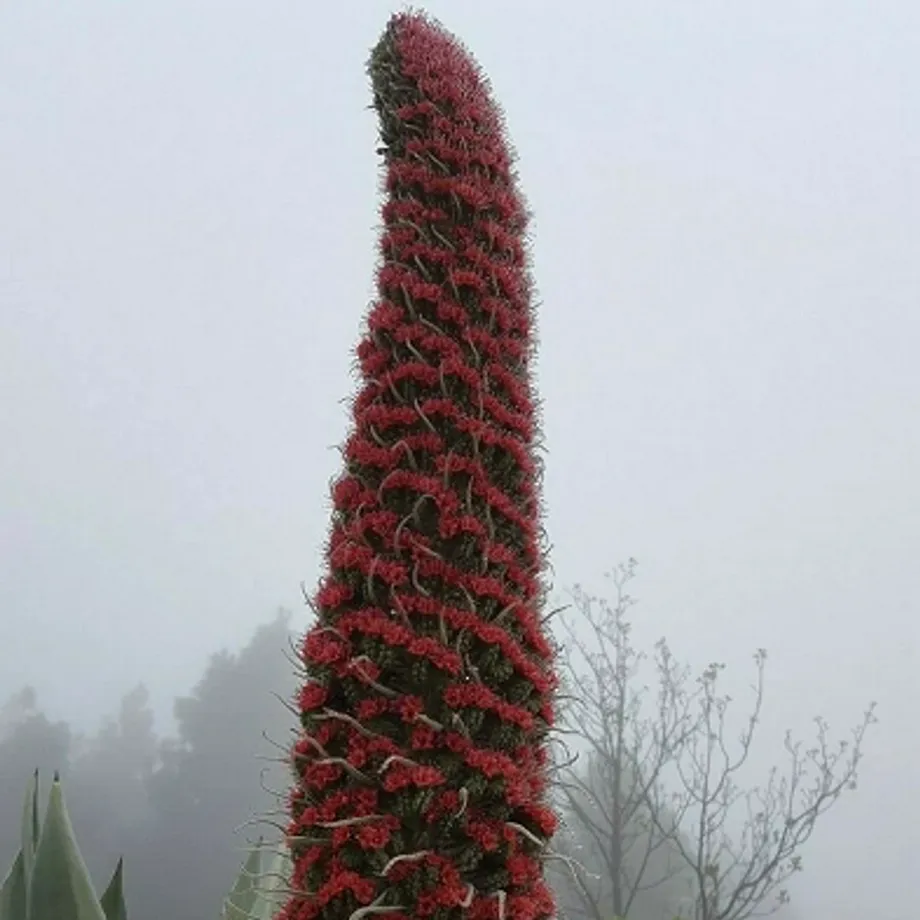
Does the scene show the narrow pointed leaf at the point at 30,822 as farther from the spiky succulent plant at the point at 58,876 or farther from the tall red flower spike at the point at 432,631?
the tall red flower spike at the point at 432,631

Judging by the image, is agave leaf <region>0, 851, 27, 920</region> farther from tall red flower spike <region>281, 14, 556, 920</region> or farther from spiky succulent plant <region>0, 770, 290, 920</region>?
tall red flower spike <region>281, 14, 556, 920</region>

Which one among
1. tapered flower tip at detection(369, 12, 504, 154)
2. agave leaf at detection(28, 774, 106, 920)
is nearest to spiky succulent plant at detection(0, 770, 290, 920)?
agave leaf at detection(28, 774, 106, 920)

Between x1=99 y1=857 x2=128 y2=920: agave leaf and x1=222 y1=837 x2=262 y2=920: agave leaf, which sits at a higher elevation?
x1=222 y1=837 x2=262 y2=920: agave leaf

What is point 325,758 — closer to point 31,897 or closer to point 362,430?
point 362,430

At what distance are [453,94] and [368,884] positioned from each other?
57 cm

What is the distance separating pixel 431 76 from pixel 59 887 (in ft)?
2.22

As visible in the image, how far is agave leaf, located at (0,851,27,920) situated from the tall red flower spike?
1.39 ft

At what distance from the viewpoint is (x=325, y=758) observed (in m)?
0.66

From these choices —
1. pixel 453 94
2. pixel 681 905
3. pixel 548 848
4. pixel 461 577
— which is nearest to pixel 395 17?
pixel 453 94

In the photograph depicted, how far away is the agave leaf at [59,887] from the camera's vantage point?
0.89 metres

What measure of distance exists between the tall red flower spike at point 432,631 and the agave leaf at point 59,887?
0.99 ft

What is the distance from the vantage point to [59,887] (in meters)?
0.90

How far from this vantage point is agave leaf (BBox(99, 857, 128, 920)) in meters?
1.06

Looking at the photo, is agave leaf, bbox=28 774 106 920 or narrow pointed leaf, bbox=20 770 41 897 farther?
narrow pointed leaf, bbox=20 770 41 897
